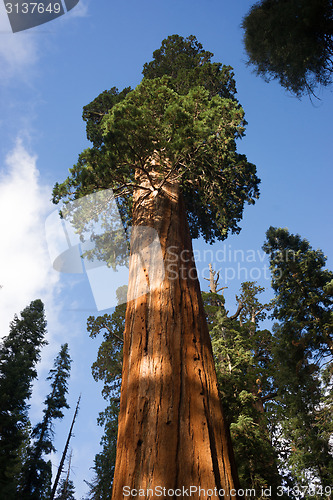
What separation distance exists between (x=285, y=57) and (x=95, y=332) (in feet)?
32.7

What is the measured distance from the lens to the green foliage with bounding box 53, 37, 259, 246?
177 inches

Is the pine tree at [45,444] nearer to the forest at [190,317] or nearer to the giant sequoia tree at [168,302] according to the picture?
the forest at [190,317]

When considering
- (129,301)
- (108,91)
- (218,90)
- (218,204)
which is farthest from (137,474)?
(108,91)

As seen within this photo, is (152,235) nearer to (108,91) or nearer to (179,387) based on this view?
(179,387)

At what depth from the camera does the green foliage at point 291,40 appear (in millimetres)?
5314

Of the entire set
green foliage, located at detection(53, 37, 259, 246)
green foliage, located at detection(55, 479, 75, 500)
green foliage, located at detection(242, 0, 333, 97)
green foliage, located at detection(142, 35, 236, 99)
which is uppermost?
green foliage, located at detection(142, 35, 236, 99)

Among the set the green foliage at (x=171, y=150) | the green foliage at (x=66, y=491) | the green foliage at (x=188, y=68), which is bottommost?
the green foliage at (x=66, y=491)

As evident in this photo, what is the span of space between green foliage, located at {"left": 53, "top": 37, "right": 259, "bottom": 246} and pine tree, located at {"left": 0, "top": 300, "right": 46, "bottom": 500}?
13364 millimetres

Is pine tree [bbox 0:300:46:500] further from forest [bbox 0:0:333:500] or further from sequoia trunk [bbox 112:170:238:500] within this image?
sequoia trunk [bbox 112:170:238:500]

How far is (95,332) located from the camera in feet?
38.2

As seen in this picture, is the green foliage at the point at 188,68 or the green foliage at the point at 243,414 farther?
the green foliage at the point at 188,68

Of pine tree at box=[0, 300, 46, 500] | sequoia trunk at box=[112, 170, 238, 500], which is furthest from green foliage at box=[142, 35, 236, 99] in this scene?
pine tree at box=[0, 300, 46, 500]

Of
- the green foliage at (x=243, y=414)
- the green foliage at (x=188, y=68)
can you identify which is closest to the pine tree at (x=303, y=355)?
the green foliage at (x=243, y=414)

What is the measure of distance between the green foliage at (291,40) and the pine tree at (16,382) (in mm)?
17368
